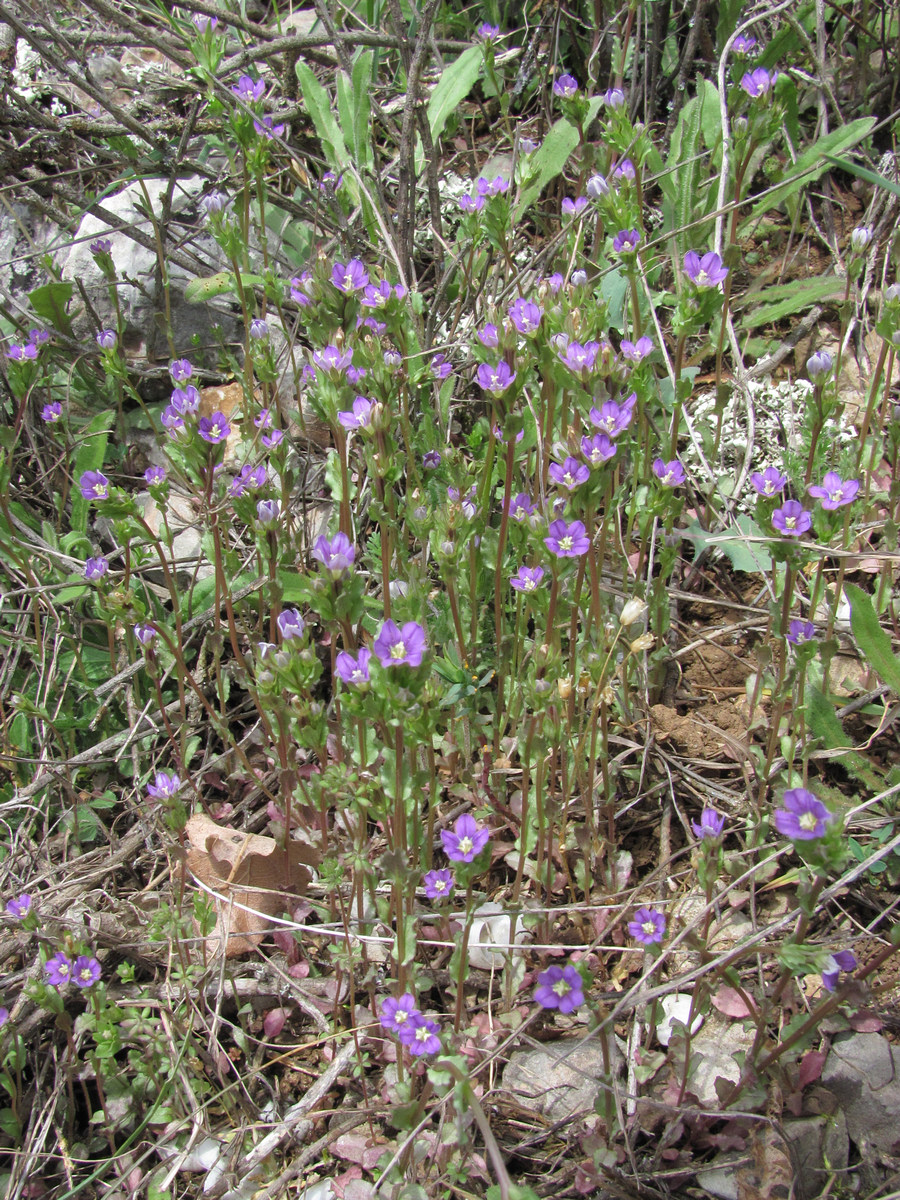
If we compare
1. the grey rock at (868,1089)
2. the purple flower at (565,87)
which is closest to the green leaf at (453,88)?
the purple flower at (565,87)

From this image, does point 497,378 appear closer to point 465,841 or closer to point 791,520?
point 791,520

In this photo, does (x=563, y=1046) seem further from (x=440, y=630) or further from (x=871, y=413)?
(x=871, y=413)

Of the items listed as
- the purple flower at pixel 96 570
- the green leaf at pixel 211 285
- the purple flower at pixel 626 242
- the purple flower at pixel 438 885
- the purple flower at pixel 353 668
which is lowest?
the purple flower at pixel 438 885

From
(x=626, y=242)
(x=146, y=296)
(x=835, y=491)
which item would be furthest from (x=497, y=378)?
(x=146, y=296)

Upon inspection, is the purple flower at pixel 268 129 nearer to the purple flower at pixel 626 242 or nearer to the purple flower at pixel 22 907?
the purple flower at pixel 626 242

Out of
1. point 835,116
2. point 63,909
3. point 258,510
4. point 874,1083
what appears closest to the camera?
point 874,1083

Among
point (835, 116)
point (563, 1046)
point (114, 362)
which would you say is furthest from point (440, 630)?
point (835, 116)
